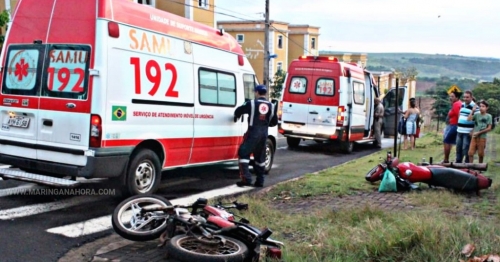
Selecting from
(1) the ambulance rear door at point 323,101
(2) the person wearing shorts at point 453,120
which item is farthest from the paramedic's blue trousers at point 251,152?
(1) the ambulance rear door at point 323,101

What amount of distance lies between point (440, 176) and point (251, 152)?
121 inches

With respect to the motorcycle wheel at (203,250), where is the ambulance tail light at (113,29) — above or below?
above

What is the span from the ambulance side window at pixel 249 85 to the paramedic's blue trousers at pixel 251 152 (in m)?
1.06

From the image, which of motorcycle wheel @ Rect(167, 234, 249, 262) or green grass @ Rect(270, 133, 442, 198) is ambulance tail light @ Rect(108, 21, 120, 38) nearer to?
motorcycle wheel @ Rect(167, 234, 249, 262)

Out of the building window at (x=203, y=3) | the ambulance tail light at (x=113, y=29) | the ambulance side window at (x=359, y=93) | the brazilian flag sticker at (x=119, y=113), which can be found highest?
the building window at (x=203, y=3)

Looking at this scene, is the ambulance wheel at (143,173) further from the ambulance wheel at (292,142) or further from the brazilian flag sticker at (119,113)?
the ambulance wheel at (292,142)

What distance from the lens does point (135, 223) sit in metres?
5.19

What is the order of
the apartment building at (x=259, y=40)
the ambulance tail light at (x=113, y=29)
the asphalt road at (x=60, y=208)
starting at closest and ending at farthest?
the asphalt road at (x=60, y=208) < the ambulance tail light at (x=113, y=29) < the apartment building at (x=259, y=40)

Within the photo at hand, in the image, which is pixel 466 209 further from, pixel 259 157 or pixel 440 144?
pixel 440 144

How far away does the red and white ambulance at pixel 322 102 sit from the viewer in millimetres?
14742

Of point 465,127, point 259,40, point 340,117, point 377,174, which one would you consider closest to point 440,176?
point 377,174

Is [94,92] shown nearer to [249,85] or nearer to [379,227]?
[379,227]

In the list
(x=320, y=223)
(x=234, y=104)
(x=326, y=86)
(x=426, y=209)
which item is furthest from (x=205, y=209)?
(x=326, y=86)

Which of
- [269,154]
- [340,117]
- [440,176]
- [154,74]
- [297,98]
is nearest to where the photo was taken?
[154,74]
